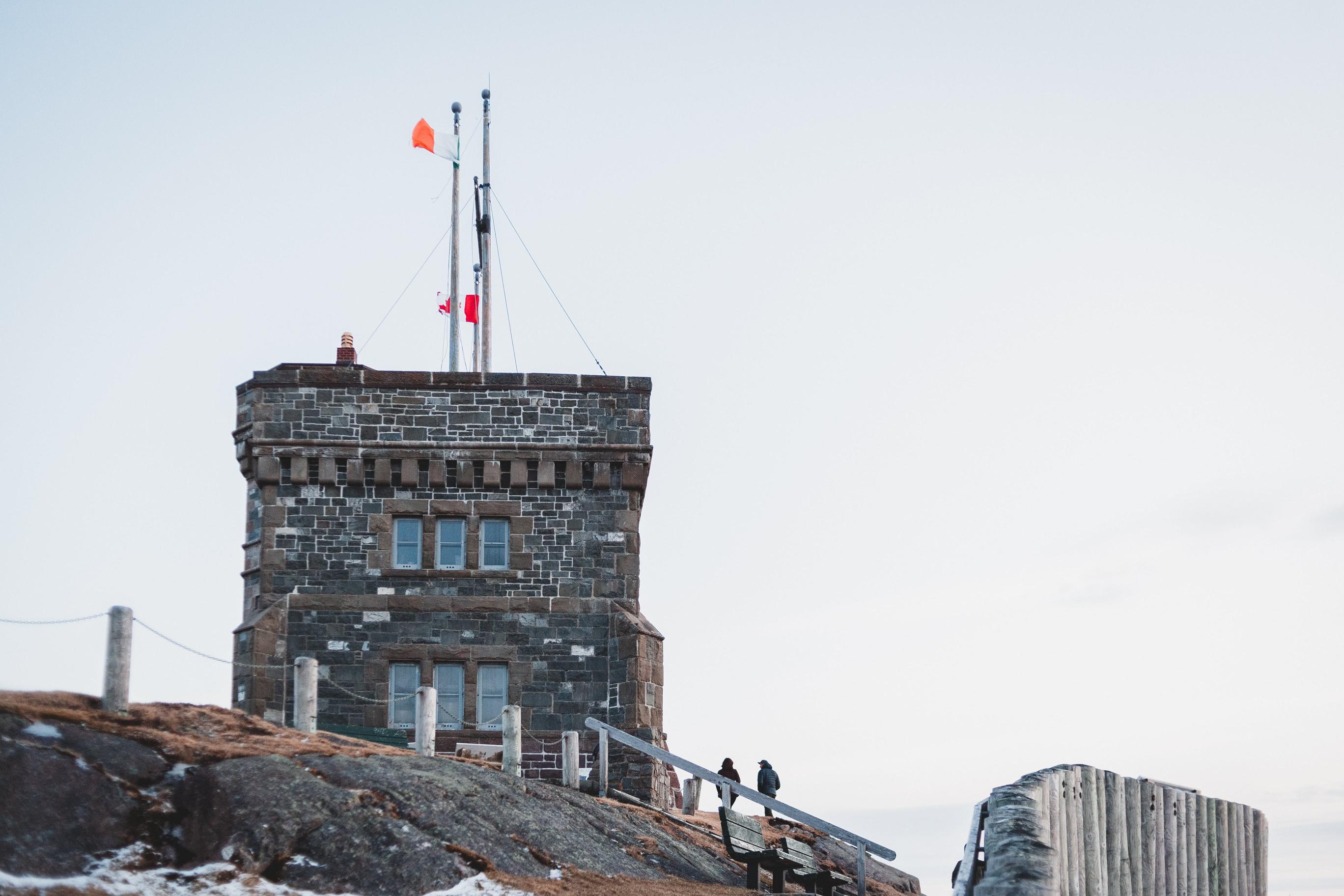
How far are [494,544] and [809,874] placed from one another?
12058 mm

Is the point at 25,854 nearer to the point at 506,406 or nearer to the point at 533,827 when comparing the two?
the point at 533,827

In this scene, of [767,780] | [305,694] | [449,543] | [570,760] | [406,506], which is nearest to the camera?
[305,694]

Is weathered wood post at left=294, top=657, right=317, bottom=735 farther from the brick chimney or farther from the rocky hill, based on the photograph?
the brick chimney

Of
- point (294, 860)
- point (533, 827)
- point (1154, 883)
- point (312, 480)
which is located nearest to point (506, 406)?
point (312, 480)

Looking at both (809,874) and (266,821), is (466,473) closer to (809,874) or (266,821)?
(809,874)

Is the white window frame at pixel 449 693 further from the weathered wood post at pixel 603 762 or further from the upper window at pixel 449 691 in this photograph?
the weathered wood post at pixel 603 762

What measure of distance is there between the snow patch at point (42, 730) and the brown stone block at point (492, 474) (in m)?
13.0

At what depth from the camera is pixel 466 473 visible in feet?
99.7

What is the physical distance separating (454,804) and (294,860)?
277 centimetres

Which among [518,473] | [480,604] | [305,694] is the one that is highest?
[518,473]

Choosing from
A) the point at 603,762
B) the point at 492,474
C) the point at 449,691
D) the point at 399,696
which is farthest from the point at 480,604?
the point at 603,762

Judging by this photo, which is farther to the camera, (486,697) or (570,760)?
(486,697)

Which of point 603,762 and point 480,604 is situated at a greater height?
point 480,604

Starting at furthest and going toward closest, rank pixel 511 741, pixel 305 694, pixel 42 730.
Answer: pixel 511 741 → pixel 305 694 → pixel 42 730
